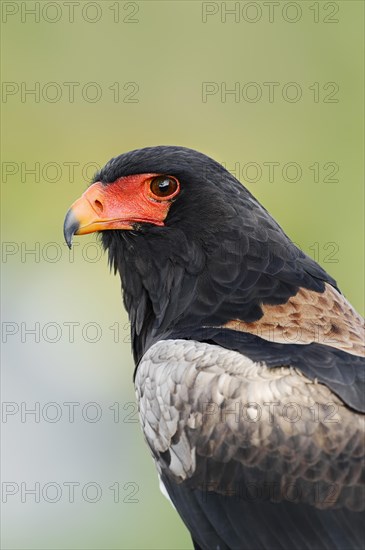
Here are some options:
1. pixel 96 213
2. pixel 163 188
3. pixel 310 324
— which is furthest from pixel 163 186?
pixel 310 324

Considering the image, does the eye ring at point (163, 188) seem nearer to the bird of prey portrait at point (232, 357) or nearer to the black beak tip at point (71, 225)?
the bird of prey portrait at point (232, 357)

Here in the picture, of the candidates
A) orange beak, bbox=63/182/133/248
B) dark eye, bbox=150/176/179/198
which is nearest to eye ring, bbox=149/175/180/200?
dark eye, bbox=150/176/179/198

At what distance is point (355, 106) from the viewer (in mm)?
15500

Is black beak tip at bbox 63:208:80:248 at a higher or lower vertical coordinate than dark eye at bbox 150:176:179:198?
lower

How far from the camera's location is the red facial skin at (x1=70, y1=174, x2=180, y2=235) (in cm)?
613

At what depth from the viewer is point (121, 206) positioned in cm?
621

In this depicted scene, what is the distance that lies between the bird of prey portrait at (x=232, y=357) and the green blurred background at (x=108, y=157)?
521cm

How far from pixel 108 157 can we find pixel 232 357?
9.06 meters

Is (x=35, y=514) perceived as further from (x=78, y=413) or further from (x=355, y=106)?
(x=355, y=106)

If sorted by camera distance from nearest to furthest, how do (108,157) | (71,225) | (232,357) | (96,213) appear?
(232,357) → (71,225) → (96,213) → (108,157)

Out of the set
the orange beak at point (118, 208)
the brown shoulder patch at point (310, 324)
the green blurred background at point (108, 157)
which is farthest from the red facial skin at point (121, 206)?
the green blurred background at point (108, 157)

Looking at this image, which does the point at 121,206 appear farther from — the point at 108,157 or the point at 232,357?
the point at 108,157

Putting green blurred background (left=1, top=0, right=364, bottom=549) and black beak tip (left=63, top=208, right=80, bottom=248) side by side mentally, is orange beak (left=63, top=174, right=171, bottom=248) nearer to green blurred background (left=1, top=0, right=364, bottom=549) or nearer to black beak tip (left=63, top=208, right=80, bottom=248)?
black beak tip (left=63, top=208, right=80, bottom=248)

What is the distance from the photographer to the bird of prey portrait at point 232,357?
5141 millimetres
